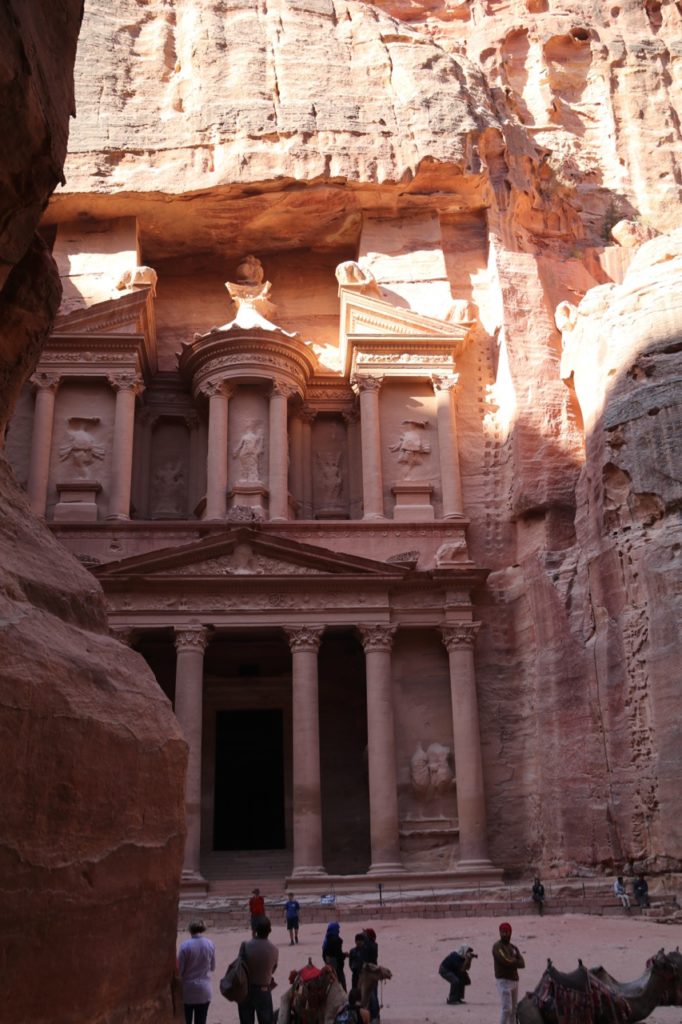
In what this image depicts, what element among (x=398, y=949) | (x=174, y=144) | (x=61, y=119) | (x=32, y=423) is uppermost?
(x=174, y=144)

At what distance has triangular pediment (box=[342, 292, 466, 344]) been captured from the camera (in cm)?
2727

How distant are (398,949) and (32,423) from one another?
57.8 ft

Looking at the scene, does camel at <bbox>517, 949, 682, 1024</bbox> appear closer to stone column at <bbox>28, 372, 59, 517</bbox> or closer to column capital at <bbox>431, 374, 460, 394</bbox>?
stone column at <bbox>28, 372, 59, 517</bbox>

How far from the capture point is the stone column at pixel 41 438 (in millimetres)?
25188

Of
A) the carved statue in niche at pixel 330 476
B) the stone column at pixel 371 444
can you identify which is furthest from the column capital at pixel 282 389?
the carved statue in niche at pixel 330 476

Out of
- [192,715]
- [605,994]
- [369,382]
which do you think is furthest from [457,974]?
[369,382]

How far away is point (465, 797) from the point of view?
874 inches

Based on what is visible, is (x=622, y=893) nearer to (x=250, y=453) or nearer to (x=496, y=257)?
(x=250, y=453)

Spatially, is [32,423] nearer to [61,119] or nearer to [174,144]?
[174,144]

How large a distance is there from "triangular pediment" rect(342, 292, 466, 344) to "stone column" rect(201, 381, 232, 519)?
3.90 m

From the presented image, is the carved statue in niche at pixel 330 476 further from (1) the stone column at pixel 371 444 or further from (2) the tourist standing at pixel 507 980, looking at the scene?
(2) the tourist standing at pixel 507 980

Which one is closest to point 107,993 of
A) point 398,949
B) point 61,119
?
point 61,119

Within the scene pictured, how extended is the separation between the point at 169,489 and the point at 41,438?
420cm

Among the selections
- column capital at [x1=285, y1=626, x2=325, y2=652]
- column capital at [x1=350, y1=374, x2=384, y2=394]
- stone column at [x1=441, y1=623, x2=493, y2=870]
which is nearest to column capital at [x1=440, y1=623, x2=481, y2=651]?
stone column at [x1=441, y1=623, x2=493, y2=870]
